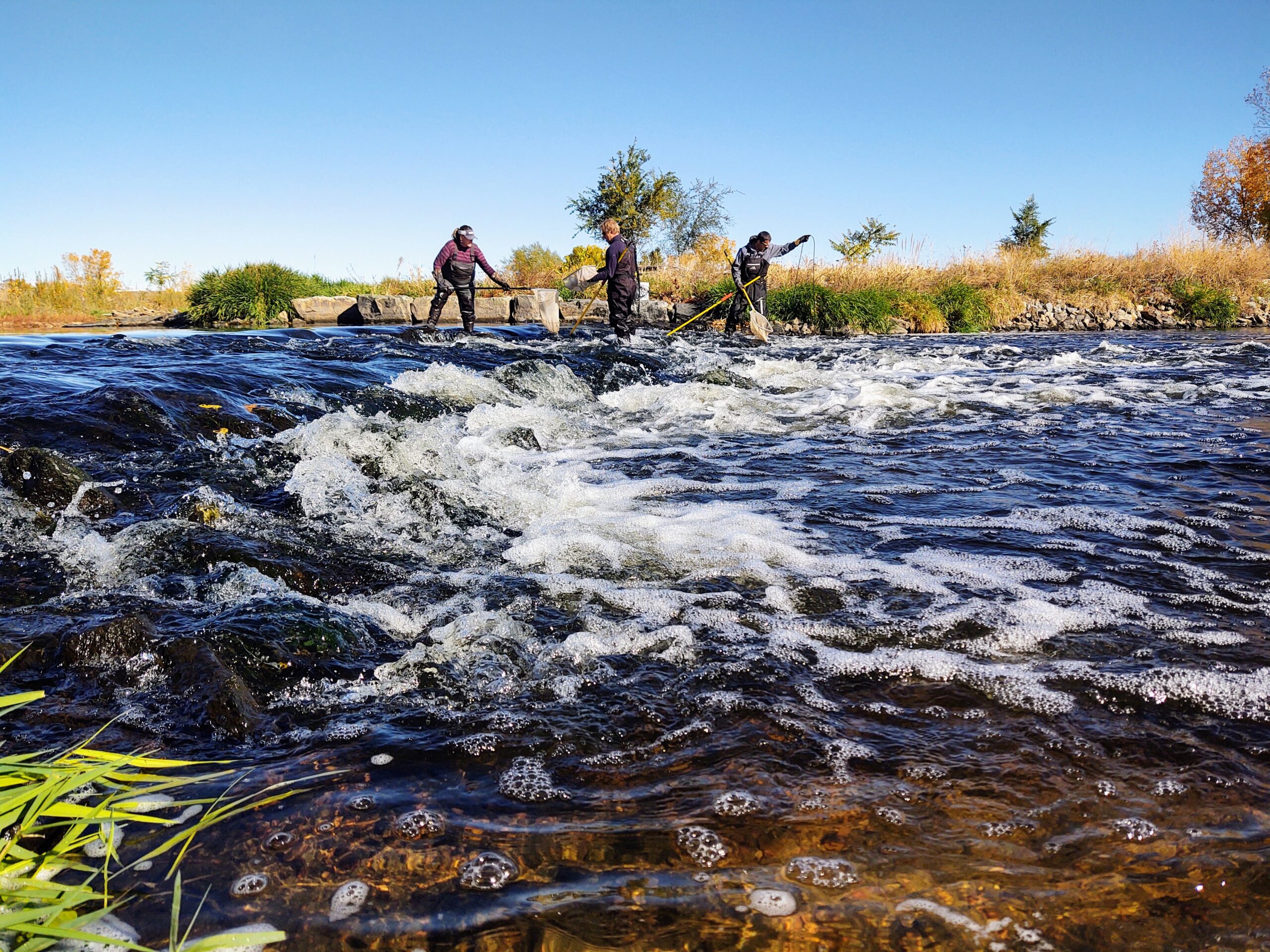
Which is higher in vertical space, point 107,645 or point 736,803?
point 107,645

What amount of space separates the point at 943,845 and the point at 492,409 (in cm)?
629

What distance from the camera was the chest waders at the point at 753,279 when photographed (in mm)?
15594

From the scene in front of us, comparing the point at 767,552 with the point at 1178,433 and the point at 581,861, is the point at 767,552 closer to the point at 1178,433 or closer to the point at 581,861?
the point at 581,861

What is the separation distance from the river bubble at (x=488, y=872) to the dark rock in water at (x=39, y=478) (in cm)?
346

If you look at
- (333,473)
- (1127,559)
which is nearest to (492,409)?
(333,473)

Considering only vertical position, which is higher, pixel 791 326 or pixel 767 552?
pixel 791 326

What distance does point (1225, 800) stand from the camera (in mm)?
1744

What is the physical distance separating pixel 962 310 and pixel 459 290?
47.2 ft

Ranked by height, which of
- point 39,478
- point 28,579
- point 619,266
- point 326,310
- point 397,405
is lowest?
point 28,579

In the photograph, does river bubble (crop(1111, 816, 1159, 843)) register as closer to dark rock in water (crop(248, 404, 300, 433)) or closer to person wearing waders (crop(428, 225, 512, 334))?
dark rock in water (crop(248, 404, 300, 433))

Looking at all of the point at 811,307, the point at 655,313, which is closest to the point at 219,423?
the point at 655,313

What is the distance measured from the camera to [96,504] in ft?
12.7

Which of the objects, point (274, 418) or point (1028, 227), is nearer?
point (274, 418)

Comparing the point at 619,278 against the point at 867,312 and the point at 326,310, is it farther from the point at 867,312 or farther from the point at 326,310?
the point at 867,312
